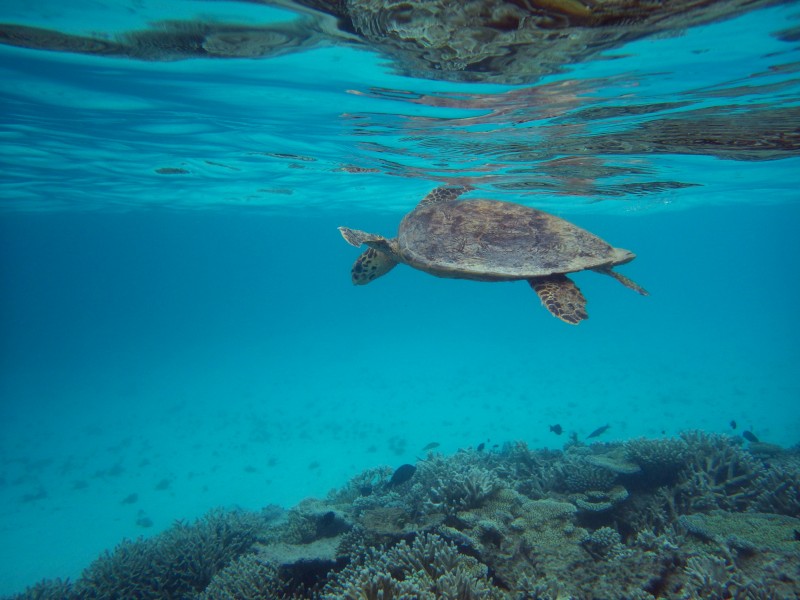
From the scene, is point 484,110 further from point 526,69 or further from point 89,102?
point 89,102

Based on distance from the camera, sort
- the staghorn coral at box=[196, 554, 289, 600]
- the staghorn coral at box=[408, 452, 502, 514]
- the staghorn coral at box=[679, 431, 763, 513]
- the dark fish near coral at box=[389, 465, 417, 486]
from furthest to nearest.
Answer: the dark fish near coral at box=[389, 465, 417, 486] < the staghorn coral at box=[679, 431, 763, 513] < the staghorn coral at box=[408, 452, 502, 514] < the staghorn coral at box=[196, 554, 289, 600]

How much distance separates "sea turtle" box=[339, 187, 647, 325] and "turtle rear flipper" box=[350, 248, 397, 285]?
90 cm

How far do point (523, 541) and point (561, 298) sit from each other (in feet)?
11.9

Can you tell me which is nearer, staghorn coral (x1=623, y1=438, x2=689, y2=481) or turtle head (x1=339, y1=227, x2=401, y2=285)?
staghorn coral (x1=623, y1=438, x2=689, y2=481)

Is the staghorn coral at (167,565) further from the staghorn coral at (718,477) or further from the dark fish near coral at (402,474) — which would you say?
the staghorn coral at (718,477)

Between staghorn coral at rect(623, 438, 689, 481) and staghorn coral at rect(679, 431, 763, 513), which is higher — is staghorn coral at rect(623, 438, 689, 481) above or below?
above

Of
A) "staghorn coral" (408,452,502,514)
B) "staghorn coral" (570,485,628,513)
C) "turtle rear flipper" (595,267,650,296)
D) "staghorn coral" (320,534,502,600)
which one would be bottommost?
"staghorn coral" (570,485,628,513)

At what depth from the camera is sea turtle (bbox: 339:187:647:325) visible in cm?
674

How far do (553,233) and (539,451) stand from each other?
738 centimetres

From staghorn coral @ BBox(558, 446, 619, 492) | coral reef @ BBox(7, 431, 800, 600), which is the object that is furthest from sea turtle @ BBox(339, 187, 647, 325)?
staghorn coral @ BBox(558, 446, 619, 492)

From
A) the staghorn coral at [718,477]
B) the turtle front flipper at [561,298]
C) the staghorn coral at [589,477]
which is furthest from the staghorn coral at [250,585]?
the staghorn coral at [718,477]

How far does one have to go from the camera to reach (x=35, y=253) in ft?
292

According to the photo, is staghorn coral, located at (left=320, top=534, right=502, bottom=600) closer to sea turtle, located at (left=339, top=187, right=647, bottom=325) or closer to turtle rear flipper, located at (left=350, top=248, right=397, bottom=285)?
sea turtle, located at (left=339, top=187, right=647, bottom=325)

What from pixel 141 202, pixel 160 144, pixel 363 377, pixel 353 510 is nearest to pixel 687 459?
pixel 353 510
